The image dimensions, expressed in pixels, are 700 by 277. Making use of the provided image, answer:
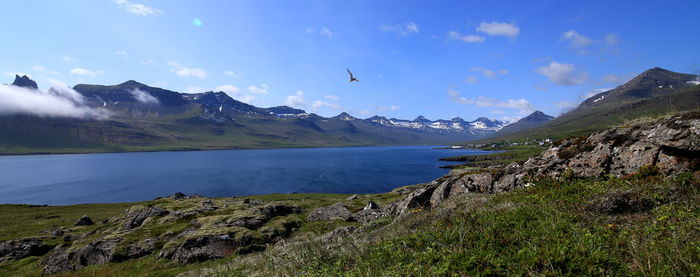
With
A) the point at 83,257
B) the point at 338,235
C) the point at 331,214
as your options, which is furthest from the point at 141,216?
the point at 338,235

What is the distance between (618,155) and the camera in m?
15.4

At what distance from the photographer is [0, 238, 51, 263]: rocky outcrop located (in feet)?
109

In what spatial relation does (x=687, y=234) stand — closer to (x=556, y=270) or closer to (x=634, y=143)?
(x=556, y=270)

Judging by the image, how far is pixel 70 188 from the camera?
122m

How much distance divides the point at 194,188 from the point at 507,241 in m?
126

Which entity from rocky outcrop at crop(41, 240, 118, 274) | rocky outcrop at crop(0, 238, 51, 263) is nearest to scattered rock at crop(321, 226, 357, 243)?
rocky outcrop at crop(41, 240, 118, 274)

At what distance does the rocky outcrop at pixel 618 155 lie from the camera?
12.9 m

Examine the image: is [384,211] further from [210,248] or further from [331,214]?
[210,248]

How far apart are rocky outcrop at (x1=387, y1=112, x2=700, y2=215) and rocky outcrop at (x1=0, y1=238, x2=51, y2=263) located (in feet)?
153

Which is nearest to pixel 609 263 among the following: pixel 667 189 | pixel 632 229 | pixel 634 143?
pixel 632 229

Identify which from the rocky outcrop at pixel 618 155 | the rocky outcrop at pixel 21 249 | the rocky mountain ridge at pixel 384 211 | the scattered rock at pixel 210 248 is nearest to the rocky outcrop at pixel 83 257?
the rocky mountain ridge at pixel 384 211

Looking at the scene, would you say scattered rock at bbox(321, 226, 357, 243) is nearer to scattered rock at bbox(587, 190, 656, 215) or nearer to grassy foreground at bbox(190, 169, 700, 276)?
grassy foreground at bbox(190, 169, 700, 276)

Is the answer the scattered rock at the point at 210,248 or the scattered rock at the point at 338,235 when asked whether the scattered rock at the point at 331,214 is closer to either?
the scattered rock at the point at 210,248

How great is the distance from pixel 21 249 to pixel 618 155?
182 feet
